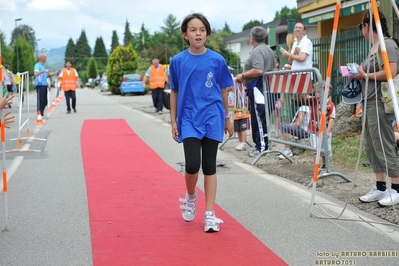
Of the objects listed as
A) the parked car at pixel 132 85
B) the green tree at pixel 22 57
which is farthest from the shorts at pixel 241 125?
the green tree at pixel 22 57

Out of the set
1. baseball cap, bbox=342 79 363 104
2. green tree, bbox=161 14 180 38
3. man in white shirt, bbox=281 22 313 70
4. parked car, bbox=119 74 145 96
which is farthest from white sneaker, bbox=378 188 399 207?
green tree, bbox=161 14 180 38

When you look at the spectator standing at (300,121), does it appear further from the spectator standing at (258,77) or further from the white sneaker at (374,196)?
the white sneaker at (374,196)

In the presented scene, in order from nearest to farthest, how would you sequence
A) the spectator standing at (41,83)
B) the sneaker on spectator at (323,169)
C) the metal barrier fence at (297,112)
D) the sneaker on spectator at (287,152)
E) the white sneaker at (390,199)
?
1. the white sneaker at (390,199)
2. the metal barrier fence at (297,112)
3. the sneaker on spectator at (323,169)
4. the sneaker on spectator at (287,152)
5. the spectator standing at (41,83)

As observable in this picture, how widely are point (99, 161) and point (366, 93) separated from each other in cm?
538

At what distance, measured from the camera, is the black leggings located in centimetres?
605

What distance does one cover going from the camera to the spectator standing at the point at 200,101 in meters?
6.05

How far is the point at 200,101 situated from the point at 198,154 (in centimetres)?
48

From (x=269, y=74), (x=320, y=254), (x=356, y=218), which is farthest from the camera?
(x=269, y=74)

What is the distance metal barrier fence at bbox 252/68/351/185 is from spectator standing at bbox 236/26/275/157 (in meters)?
0.37

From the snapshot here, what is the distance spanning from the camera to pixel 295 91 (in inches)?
376

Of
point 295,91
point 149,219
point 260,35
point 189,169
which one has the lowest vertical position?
point 149,219

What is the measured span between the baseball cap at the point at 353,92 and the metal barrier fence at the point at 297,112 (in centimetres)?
136

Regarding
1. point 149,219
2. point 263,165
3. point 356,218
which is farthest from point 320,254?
point 263,165

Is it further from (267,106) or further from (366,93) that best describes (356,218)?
(267,106)
